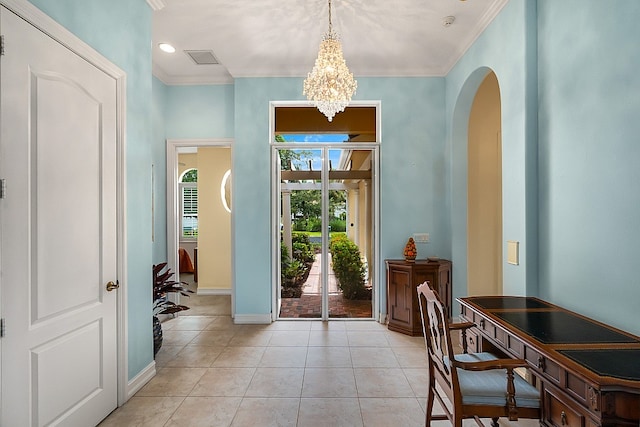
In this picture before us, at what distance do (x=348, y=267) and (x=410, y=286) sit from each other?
101 centimetres

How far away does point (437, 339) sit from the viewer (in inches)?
76.2

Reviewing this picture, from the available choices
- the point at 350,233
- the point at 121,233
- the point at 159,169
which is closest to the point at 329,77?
the point at 121,233

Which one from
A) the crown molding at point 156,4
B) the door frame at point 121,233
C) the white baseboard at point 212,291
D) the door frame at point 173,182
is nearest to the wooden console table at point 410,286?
the door frame at point 173,182

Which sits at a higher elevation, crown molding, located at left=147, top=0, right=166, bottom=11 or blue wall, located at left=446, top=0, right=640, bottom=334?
crown molding, located at left=147, top=0, right=166, bottom=11

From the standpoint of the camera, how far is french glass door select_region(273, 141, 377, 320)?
4.66 m

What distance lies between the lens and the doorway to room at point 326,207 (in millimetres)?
4648

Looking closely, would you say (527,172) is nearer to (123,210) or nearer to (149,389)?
(123,210)

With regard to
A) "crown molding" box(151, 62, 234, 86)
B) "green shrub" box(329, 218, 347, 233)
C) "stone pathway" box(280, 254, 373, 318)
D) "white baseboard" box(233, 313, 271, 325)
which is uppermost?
"crown molding" box(151, 62, 234, 86)

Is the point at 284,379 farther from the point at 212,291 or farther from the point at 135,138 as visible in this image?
the point at 212,291

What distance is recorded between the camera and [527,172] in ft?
8.75

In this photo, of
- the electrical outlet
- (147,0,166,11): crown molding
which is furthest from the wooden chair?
(147,0,166,11): crown molding

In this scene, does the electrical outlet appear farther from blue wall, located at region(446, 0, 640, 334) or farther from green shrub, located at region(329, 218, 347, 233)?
blue wall, located at region(446, 0, 640, 334)

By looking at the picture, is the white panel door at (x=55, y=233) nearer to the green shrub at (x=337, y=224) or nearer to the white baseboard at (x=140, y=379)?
the white baseboard at (x=140, y=379)

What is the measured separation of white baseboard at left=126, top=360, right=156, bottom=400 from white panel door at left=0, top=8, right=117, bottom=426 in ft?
→ 0.56
